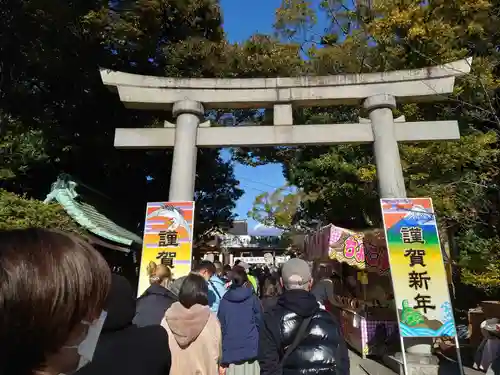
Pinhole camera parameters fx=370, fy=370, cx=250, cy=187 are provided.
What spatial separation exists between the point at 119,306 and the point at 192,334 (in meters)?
1.24

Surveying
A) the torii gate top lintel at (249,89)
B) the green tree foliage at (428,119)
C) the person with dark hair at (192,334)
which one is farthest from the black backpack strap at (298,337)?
the torii gate top lintel at (249,89)

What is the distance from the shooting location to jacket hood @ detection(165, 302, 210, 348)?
8.90ft

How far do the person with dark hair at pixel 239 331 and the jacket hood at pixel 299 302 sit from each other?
186 cm

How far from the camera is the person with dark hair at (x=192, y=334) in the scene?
270cm

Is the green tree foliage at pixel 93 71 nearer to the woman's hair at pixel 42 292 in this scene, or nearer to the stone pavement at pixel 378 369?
the stone pavement at pixel 378 369

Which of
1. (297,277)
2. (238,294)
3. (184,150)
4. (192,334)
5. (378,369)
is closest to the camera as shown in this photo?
(297,277)

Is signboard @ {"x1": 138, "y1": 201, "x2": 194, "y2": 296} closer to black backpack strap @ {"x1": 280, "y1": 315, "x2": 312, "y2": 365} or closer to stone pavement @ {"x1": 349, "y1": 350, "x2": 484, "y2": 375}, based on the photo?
stone pavement @ {"x1": 349, "y1": 350, "x2": 484, "y2": 375}

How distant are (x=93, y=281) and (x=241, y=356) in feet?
12.1

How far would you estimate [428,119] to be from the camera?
10.1 meters

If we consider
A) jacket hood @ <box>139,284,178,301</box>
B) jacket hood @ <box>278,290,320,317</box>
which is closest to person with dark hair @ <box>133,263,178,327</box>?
jacket hood @ <box>139,284,178,301</box>

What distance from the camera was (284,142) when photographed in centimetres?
711

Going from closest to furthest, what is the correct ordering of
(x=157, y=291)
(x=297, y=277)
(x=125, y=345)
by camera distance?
(x=125, y=345) < (x=297, y=277) < (x=157, y=291)

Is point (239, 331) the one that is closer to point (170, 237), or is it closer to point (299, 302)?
point (299, 302)

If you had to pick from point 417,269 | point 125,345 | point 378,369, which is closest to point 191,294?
point 125,345
